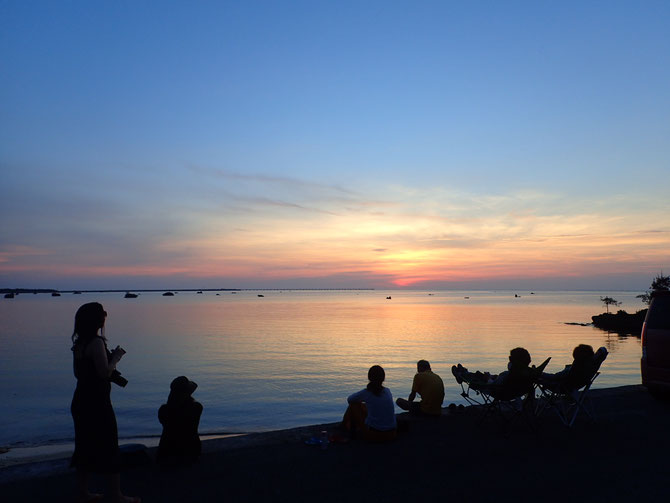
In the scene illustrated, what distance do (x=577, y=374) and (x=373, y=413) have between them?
138 inches

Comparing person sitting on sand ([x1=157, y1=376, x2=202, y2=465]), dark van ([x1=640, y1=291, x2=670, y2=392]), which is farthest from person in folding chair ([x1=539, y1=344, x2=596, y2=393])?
person sitting on sand ([x1=157, y1=376, x2=202, y2=465])

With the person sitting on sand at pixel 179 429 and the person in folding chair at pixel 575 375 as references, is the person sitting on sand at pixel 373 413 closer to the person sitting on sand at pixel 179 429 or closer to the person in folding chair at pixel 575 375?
the person sitting on sand at pixel 179 429

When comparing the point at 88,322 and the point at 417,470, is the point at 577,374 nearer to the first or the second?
the point at 417,470

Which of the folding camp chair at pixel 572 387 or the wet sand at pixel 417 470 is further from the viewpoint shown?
the folding camp chair at pixel 572 387

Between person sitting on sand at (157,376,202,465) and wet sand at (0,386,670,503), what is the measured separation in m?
0.21

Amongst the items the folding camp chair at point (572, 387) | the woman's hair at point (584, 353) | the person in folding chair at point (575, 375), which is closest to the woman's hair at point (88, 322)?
the folding camp chair at point (572, 387)

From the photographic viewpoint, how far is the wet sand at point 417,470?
5.15 metres

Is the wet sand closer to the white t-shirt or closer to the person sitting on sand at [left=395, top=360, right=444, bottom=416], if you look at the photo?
the white t-shirt

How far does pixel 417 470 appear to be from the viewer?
5922 mm

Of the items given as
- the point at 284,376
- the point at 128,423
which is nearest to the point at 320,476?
the point at 128,423

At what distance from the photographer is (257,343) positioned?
3775 centimetres

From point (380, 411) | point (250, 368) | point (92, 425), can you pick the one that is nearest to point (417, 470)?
point (380, 411)

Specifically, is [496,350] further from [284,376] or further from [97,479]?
[97,479]

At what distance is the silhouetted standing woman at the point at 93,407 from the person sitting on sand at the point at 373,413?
331 centimetres
